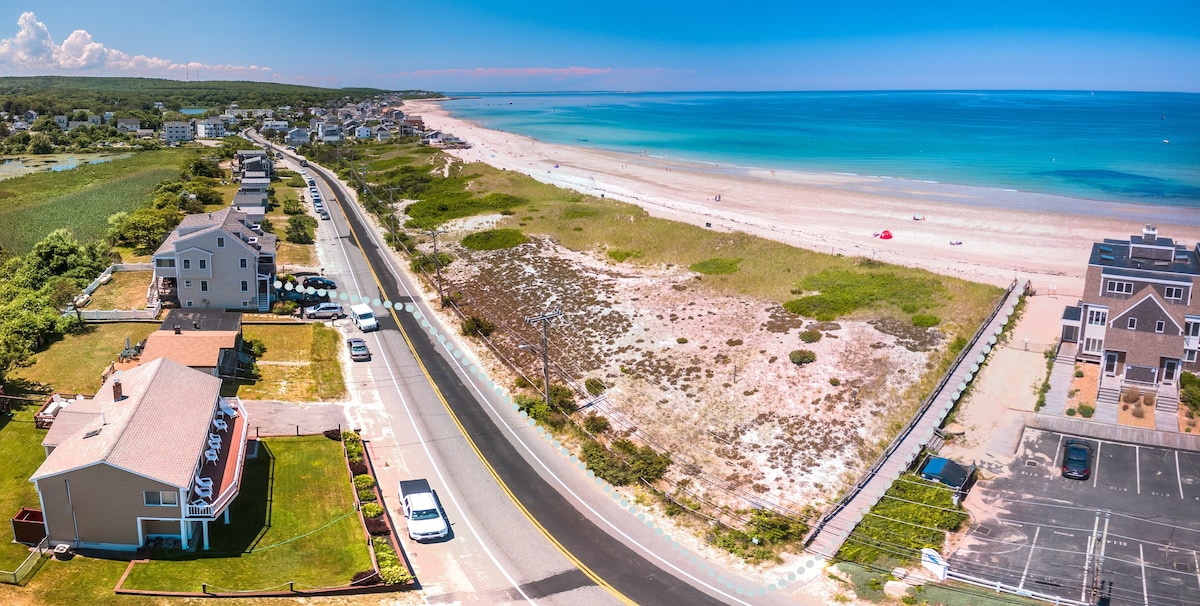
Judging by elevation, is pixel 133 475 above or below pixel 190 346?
below

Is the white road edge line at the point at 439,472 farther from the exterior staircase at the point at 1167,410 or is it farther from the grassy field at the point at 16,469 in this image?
the exterior staircase at the point at 1167,410

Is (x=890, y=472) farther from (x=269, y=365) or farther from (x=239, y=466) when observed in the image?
(x=269, y=365)

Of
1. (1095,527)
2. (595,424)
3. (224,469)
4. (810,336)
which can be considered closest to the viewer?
(224,469)

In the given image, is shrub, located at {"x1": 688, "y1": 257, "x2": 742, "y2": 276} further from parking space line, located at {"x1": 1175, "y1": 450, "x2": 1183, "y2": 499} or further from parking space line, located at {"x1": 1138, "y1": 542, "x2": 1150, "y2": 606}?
parking space line, located at {"x1": 1138, "y1": 542, "x2": 1150, "y2": 606}

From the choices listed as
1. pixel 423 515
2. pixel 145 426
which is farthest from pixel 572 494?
pixel 145 426

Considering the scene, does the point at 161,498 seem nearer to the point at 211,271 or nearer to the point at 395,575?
the point at 395,575
